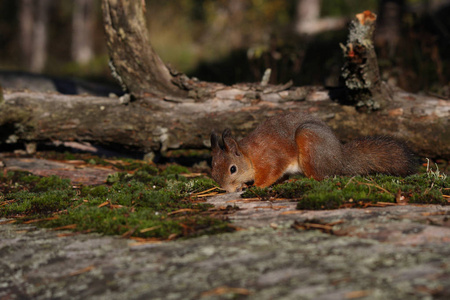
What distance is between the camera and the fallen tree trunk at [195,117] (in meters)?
6.06

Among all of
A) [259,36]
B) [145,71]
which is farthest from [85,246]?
[259,36]

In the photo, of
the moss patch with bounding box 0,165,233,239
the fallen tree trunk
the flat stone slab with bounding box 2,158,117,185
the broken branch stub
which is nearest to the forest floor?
the moss patch with bounding box 0,165,233,239

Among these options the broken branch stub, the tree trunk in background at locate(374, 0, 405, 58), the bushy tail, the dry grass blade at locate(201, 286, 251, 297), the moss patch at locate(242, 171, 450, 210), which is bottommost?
the dry grass blade at locate(201, 286, 251, 297)

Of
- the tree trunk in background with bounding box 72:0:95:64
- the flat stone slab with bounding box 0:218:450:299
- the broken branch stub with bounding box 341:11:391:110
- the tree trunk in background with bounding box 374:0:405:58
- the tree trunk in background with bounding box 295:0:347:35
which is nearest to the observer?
the flat stone slab with bounding box 0:218:450:299

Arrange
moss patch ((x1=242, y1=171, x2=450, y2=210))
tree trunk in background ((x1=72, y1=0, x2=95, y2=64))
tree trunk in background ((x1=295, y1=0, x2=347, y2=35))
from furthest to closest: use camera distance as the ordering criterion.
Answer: tree trunk in background ((x1=72, y1=0, x2=95, y2=64)), tree trunk in background ((x1=295, y1=0, x2=347, y2=35)), moss patch ((x1=242, y1=171, x2=450, y2=210))

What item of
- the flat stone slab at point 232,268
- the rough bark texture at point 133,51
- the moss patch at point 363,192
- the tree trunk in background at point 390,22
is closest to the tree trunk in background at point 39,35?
the tree trunk in background at point 390,22

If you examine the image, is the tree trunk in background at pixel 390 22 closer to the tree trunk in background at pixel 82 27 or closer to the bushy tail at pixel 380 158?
the bushy tail at pixel 380 158

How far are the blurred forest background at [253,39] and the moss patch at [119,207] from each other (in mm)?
2688

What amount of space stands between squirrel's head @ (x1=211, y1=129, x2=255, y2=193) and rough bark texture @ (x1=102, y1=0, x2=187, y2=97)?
204cm

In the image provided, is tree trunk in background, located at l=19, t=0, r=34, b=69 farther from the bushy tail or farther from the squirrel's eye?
the bushy tail

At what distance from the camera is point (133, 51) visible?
22.2 feet

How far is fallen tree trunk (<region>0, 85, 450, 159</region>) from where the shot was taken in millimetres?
6062

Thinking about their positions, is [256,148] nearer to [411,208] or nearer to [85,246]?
[411,208]

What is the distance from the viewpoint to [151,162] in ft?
22.5
